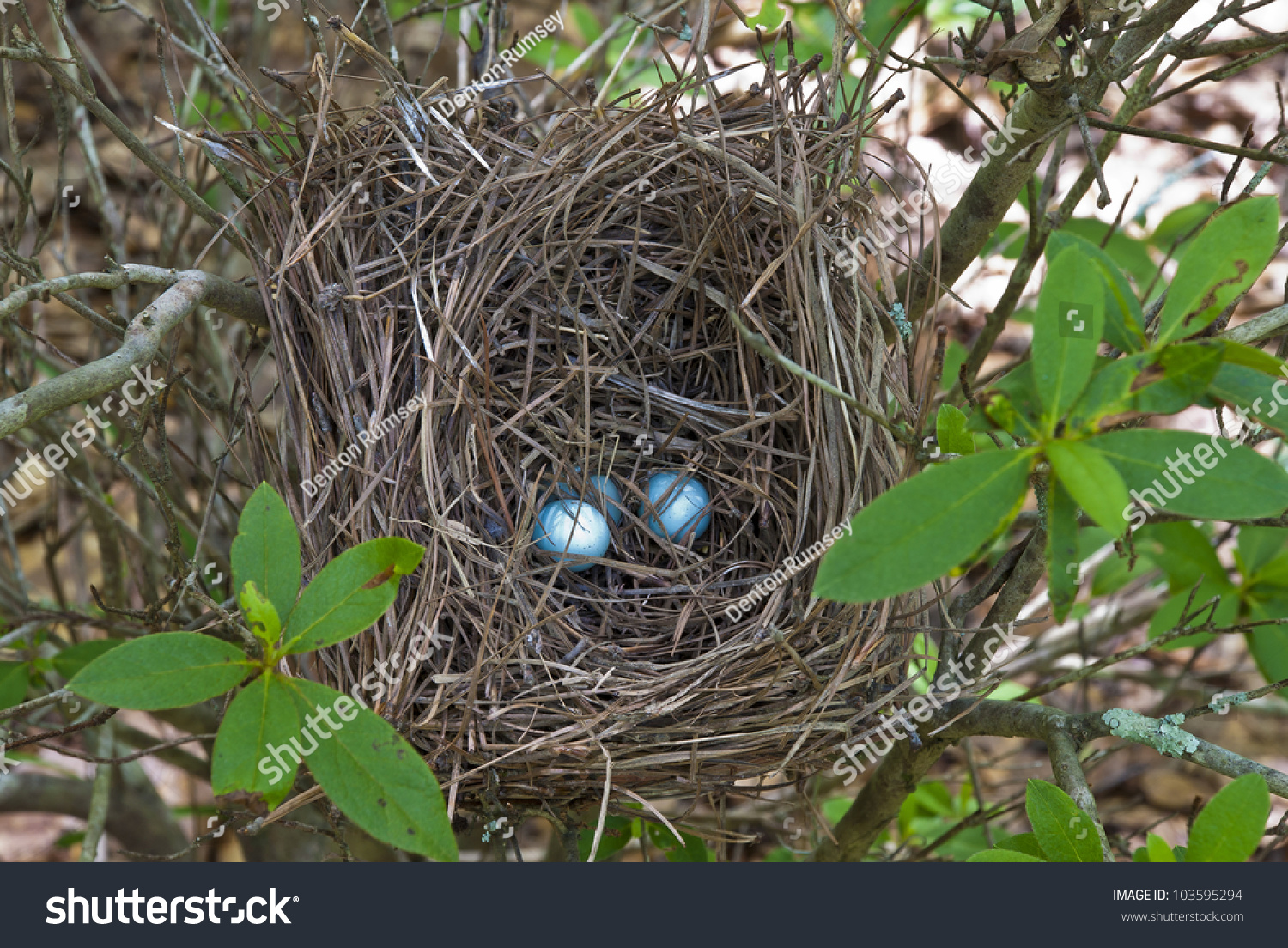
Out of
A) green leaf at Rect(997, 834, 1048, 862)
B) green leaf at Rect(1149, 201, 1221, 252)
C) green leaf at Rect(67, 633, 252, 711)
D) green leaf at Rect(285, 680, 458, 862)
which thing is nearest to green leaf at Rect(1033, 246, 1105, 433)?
green leaf at Rect(997, 834, 1048, 862)

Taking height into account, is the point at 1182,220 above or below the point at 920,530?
above

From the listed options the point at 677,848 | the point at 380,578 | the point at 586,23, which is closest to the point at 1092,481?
the point at 380,578

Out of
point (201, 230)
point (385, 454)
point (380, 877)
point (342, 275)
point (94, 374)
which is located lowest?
point (380, 877)

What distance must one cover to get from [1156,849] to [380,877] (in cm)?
87

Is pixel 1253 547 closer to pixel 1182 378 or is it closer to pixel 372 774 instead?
pixel 1182 378

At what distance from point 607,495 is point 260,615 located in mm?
639

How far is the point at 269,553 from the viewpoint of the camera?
93 cm

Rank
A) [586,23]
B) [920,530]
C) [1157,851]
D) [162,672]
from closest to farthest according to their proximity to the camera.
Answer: [920,530], [162,672], [1157,851], [586,23]

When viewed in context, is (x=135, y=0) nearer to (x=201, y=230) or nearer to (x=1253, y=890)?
(x=201, y=230)

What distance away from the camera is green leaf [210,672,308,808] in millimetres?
833

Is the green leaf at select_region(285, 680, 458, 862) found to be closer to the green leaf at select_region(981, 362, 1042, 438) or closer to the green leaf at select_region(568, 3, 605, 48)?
the green leaf at select_region(981, 362, 1042, 438)

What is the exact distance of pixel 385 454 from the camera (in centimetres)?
128

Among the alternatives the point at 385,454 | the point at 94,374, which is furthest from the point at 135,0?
the point at 94,374

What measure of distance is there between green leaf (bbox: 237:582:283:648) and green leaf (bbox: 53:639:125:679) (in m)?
0.71
